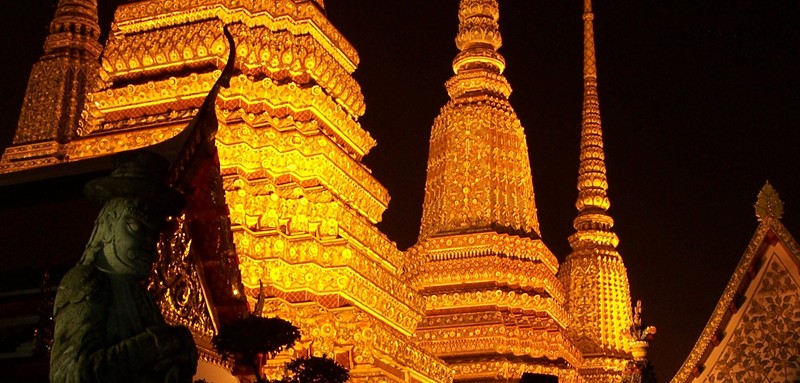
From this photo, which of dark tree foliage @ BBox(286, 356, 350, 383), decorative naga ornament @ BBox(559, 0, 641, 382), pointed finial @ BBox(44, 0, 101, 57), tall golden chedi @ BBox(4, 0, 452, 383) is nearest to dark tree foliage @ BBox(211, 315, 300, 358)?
dark tree foliage @ BBox(286, 356, 350, 383)

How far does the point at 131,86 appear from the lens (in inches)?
419

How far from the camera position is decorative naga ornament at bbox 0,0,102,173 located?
44.1ft

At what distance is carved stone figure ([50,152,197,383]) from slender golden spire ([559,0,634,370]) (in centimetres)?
1692

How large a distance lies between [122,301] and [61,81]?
1074 centimetres

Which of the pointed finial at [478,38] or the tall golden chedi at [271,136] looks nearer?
the tall golden chedi at [271,136]

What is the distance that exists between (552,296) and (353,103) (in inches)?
277

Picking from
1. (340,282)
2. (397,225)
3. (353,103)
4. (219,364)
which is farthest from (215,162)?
(397,225)

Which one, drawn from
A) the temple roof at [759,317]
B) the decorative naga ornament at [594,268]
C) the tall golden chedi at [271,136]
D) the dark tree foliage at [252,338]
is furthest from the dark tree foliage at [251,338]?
the decorative naga ornament at [594,268]

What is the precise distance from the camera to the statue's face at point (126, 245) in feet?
11.8

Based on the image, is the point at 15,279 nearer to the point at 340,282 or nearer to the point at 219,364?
the point at 219,364

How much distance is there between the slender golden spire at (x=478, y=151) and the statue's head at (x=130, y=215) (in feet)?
45.3

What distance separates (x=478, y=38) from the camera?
1866cm

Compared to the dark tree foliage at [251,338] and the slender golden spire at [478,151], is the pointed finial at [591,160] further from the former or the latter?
the dark tree foliage at [251,338]

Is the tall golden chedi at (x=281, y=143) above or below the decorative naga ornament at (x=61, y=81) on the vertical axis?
below
